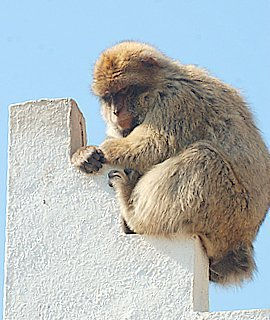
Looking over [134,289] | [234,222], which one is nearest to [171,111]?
[234,222]

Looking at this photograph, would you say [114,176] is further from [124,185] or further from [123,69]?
[123,69]

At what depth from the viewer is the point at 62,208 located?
8.88m

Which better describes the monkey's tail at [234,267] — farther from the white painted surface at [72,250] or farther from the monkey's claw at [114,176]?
the monkey's claw at [114,176]

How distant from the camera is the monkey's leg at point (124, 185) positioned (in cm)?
881

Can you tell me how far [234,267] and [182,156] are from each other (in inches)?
42.9

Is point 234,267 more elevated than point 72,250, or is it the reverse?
point 72,250

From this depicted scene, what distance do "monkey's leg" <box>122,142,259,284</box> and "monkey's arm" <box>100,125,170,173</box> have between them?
0.14m

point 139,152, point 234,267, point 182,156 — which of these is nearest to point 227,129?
point 182,156

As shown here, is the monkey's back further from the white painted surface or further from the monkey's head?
the white painted surface

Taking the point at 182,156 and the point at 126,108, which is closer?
the point at 182,156

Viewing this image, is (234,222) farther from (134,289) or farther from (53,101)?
(53,101)

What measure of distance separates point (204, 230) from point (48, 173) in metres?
1.38

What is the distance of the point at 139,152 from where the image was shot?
30.1ft

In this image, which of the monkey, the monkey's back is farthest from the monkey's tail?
the monkey's back
